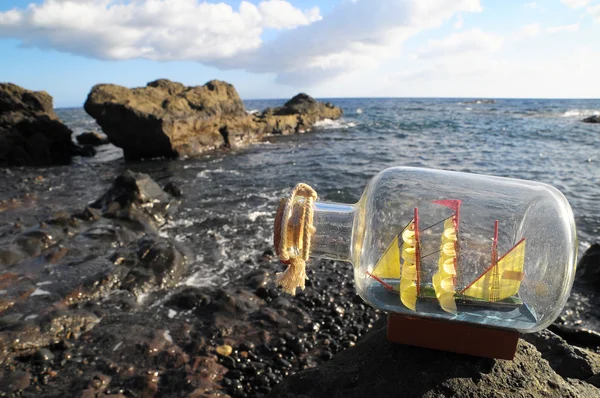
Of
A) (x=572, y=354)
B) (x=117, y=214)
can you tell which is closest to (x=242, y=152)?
(x=117, y=214)

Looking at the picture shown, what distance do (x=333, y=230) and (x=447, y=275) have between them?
472 mm

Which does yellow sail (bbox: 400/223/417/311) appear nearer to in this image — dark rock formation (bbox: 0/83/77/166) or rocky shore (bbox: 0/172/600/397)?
rocky shore (bbox: 0/172/600/397)

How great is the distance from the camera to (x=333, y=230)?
1.59 m

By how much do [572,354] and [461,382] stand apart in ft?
3.19

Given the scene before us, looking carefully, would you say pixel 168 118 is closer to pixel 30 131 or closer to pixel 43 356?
pixel 30 131

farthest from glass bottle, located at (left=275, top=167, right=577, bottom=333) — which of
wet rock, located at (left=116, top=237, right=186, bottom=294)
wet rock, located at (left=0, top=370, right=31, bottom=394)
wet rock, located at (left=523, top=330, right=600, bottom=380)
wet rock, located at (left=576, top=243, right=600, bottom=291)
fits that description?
wet rock, located at (left=576, top=243, right=600, bottom=291)

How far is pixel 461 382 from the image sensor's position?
1.50 m

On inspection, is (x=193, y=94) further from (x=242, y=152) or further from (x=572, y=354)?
(x=572, y=354)

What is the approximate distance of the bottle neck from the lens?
159 cm

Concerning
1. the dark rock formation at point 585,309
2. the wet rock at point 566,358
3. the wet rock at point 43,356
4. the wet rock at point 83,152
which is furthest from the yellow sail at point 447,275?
the wet rock at point 83,152

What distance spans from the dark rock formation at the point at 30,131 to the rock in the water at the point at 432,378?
620 inches

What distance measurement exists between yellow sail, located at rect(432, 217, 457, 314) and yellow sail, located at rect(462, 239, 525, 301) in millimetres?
123

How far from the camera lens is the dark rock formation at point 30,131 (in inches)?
540

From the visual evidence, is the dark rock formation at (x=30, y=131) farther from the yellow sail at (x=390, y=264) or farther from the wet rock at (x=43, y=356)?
the yellow sail at (x=390, y=264)
